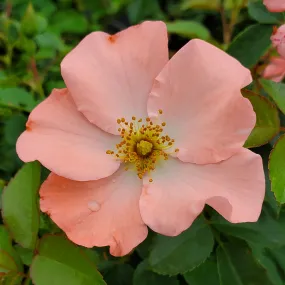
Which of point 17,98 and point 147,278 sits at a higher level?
point 17,98

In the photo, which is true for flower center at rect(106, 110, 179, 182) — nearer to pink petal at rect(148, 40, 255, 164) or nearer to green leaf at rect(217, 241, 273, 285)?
pink petal at rect(148, 40, 255, 164)

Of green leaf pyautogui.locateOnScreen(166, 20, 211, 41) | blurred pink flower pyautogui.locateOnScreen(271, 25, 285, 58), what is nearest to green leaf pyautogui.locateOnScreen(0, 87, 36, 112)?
green leaf pyautogui.locateOnScreen(166, 20, 211, 41)

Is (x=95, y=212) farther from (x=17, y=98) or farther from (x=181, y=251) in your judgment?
(x=17, y=98)

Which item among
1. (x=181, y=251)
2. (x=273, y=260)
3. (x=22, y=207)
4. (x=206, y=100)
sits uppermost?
(x=206, y=100)

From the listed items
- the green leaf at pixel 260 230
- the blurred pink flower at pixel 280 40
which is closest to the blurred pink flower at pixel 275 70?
the blurred pink flower at pixel 280 40

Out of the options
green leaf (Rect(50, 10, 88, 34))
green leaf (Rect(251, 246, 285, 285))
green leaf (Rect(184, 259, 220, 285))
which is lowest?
green leaf (Rect(251, 246, 285, 285))

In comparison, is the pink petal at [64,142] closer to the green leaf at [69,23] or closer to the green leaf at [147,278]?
the green leaf at [147,278]

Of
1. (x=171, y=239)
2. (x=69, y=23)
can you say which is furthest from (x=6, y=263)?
(x=69, y=23)
